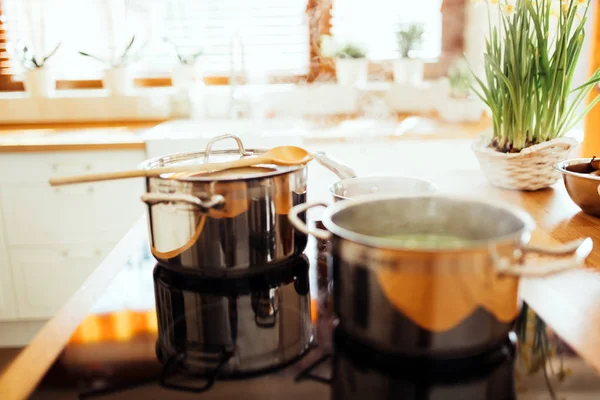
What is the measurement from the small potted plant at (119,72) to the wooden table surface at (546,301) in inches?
68.2

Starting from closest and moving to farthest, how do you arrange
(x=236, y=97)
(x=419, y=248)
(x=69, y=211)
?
(x=419, y=248) → (x=69, y=211) → (x=236, y=97)

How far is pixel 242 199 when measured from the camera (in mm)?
668

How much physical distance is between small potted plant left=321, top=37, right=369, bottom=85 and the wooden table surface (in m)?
1.69

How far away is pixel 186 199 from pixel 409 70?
2186 millimetres

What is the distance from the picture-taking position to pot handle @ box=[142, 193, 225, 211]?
644mm

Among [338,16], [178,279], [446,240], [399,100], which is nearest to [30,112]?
[338,16]

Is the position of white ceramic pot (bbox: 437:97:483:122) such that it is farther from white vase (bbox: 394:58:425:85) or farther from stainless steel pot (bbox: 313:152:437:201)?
stainless steel pot (bbox: 313:152:437:201)

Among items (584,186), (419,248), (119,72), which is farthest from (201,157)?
(119,72)

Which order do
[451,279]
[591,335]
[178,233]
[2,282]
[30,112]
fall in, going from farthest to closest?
[30,112]
[2,282]
[178,233]
[591,335]
[451,279]

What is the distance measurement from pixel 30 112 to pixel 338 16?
153cm

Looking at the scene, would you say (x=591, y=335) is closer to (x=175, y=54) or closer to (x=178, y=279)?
(x=178, y=279)

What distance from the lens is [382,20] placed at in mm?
2689

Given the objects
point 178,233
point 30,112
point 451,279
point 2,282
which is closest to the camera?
point 451,279

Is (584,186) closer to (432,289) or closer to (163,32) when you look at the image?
(432,289)
